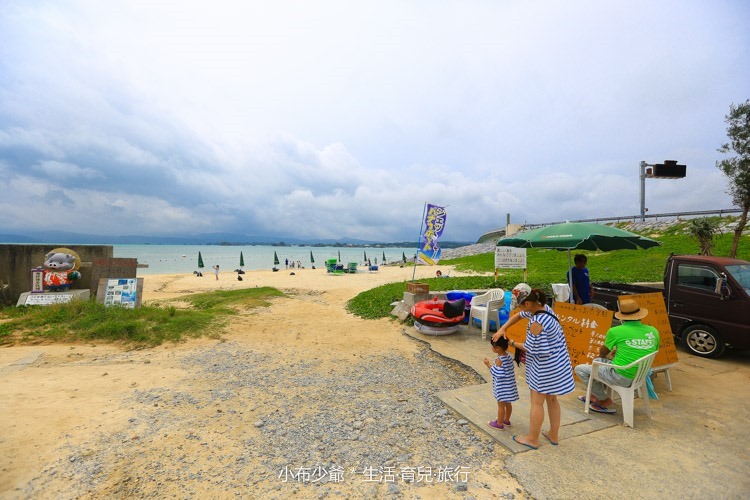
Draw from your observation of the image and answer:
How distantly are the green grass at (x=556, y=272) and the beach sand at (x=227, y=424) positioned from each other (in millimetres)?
4667

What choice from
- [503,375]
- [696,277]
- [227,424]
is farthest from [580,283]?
[227,424]

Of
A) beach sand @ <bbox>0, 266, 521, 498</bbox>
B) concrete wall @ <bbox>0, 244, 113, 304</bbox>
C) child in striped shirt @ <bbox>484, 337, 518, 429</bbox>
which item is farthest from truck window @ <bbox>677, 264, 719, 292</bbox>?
concrete wall @ <bbox>0, 244, 113, 304</bbox>

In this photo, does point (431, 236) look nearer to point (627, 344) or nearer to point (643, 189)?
point (627, 344)

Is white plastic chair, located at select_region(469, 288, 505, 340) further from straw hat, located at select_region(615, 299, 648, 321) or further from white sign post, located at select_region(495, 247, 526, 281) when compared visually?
straw hat, located at select_region(615, 299, 648, 321)

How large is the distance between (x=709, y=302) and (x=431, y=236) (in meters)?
7.33

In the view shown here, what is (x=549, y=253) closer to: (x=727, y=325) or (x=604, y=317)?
(x=727, y=325)

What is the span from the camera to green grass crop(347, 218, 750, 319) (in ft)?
39.4

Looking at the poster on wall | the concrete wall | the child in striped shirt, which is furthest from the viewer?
the concrete wall

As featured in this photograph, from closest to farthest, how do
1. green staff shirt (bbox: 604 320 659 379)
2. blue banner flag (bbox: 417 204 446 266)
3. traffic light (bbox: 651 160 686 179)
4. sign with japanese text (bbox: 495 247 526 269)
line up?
green staff shirt (bbox: 604 320 659 379)
sign with japanese text (bbox: 495 247 526 269)
blue banner flag (bbox: 417 204 446 266)
traffic light (bbox: 651 160 686 179)

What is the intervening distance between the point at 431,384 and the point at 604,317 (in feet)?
9.19

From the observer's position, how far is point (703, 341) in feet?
21.9

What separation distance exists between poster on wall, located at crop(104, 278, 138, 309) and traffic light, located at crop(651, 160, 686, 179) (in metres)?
39.0

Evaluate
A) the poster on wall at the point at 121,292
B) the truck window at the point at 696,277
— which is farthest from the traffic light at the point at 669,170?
the poster on wall at the point at 121,292

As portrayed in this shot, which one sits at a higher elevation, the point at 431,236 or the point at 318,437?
the point at 431,236
